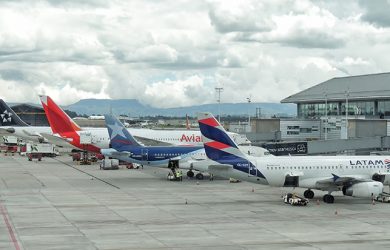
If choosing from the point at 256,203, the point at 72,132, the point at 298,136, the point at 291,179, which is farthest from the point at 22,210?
the point at 298,136

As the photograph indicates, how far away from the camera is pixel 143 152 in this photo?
67688 millimetres

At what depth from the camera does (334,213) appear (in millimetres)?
43375

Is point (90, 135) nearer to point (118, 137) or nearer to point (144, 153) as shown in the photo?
point (118, 137)

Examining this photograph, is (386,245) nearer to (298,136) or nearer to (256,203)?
(256,203)

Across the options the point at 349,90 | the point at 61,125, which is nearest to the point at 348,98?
the point at 349,90

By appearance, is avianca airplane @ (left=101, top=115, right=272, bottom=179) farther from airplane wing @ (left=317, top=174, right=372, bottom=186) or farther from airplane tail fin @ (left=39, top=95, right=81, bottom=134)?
airplane tail fin @ (left=39, top=95, right=81, bottom=134)

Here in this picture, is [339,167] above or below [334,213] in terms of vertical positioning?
above

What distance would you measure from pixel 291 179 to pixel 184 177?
24147 millimetres

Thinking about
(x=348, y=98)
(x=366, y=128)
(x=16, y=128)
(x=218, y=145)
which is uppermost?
(x=348, y=98)

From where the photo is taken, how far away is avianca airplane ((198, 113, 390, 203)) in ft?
161

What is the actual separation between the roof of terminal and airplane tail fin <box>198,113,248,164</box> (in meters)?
75.7

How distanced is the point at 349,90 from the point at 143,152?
77416 mm

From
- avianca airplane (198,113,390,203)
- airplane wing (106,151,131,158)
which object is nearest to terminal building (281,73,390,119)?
airplane wing (106,151,131,158)

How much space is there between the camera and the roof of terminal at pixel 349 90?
407 feet
